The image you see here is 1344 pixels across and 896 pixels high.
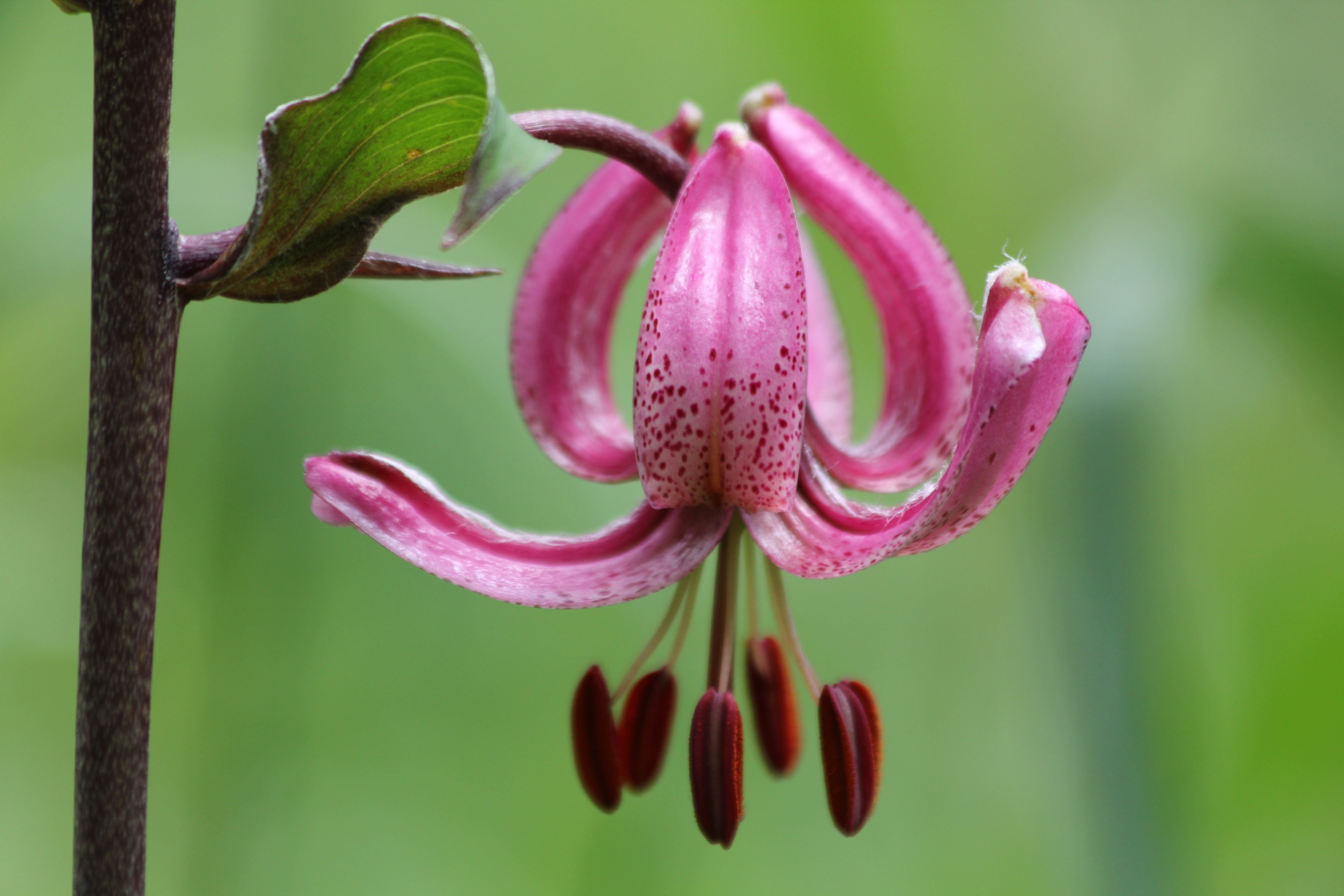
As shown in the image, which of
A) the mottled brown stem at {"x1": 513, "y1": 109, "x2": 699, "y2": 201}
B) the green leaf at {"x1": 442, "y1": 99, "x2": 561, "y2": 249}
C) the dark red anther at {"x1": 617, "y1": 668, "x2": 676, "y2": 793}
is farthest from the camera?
the dark red anther at {"x1": 617, "y1": 668, "x2": 676, "y2": 793}

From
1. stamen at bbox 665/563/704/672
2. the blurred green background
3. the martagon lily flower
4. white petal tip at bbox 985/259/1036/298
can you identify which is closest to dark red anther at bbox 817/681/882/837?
the martagon lily flower

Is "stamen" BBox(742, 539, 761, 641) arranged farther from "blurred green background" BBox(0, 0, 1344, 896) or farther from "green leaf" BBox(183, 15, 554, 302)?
"blurred green background" BBox(0, 0, 1344, 896)

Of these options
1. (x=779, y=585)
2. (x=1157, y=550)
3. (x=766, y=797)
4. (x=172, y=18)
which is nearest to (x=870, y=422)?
(x=766, y=797)

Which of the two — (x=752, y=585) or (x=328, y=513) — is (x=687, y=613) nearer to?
(x=752, y=585)

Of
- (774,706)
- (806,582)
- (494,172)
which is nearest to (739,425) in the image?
(494,172)

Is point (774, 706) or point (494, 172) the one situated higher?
point (494, 172)

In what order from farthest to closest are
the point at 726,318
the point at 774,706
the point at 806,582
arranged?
1. the point at 806,582
2. the point at 774,706
3. the point at 726,318

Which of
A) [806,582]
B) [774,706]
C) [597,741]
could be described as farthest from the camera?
[806,582]
